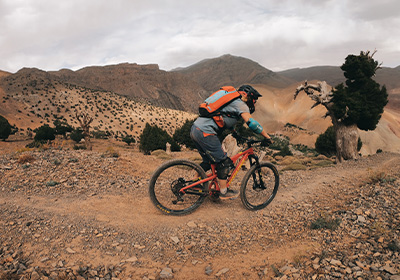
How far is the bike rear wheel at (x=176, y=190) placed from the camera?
5.13 m

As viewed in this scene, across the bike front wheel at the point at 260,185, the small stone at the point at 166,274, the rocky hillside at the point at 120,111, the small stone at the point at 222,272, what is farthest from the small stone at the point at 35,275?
the rocky hillside at the point at 120,111

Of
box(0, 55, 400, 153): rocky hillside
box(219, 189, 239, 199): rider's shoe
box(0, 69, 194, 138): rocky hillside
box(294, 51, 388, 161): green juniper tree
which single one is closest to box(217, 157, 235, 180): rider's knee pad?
box(219, 189, 239, 199): rider's shoe

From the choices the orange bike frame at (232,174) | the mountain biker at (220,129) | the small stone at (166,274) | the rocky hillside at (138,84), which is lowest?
the small stone at (166,274)

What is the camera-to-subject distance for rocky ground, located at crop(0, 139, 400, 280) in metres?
3.45

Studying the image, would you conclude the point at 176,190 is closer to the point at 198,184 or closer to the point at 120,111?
the point at 198,184

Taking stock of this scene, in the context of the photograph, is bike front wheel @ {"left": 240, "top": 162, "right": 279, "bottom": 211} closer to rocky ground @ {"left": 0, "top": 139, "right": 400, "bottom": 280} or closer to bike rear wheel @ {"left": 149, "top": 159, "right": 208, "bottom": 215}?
rocky ground @ {"left": 0, "top": 139, "right": 400, "bottom": 280}

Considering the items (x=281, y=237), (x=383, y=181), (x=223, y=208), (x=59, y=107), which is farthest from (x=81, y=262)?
(x=59, y=107)

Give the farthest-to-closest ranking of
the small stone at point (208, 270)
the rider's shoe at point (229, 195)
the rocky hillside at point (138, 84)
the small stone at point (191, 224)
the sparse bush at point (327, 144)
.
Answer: the rocky hillside at point (138, 84), the sparse bush at point (327, 144), the rider's shoe at point (229, 195), the small stone at point (191, 224), the small stone at point (208, 270)

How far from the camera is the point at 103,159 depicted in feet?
30.1

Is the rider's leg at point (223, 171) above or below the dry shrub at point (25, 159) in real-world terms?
below

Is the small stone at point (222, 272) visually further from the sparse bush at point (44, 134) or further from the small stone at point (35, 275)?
the sparse bush at point (44, 134)

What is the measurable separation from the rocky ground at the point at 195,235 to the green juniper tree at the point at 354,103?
1040cm

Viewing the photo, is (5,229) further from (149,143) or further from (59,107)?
(59,107)

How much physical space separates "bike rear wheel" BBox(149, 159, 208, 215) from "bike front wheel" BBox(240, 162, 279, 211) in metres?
1.22
